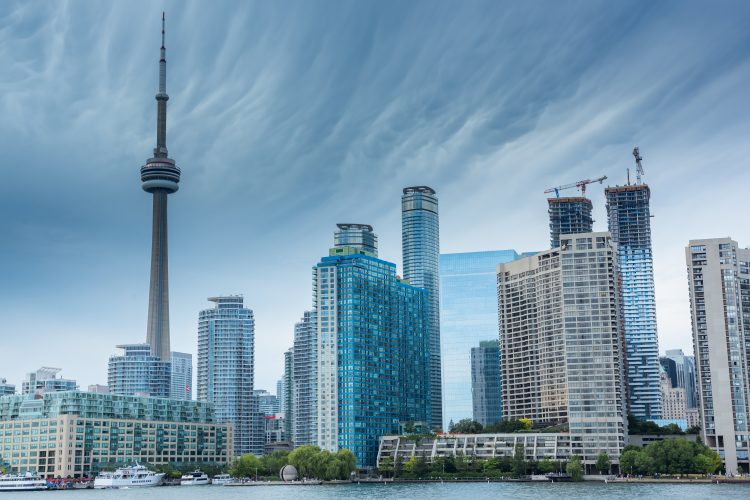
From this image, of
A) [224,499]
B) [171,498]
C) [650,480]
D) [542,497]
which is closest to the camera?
[542,497]

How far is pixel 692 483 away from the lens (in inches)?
7653

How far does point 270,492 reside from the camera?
643 ft

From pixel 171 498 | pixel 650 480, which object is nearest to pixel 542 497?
pixel 650 480

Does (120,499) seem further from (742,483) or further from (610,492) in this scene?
(742,483)

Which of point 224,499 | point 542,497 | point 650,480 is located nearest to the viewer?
point 542,497

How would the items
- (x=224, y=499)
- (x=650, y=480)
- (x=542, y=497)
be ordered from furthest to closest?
(x=650, y=480)
(x=224, y=499)
(x=542, y=497)

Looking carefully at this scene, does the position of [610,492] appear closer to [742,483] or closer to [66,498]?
[742,483]

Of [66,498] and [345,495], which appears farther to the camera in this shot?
[66,498]

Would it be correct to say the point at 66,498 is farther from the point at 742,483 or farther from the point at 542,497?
the point at 742,483

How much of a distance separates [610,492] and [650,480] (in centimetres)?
4010

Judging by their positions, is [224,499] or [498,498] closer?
[498,498]

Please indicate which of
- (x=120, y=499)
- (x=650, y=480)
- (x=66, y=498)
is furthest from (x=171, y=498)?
(x=650, y=480)

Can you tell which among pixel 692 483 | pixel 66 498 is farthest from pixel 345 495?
pixel 692 483

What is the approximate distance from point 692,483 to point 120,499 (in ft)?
388
